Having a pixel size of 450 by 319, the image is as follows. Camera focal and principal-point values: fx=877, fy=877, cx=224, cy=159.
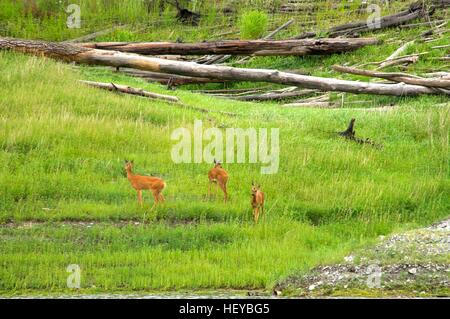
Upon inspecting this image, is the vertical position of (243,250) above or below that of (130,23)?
below

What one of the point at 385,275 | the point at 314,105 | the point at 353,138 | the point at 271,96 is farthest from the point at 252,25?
the point at 385,275

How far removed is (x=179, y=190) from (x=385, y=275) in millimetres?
4522

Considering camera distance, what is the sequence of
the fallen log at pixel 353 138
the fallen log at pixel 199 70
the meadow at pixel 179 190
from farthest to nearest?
the fallen log at pixel 199 70, the fallen log at pixel 353 138, the meadow at pixel 179 190

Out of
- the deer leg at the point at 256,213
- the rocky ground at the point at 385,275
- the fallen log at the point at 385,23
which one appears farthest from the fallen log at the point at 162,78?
the rocky ground at the point at 385,275

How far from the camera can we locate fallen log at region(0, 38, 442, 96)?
2047 centimetres

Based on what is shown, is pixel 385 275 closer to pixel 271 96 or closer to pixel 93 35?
pixel 271 96

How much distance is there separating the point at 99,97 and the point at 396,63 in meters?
9.36

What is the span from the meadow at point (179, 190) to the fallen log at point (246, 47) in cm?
406

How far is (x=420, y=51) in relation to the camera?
2477 cm

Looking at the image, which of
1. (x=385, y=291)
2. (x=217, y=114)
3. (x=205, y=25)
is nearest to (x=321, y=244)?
(x=385, y=291)

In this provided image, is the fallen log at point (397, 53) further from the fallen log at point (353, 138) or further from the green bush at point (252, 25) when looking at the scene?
the fallen log at point (353, 138)

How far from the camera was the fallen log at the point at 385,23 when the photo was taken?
28.1 metres
